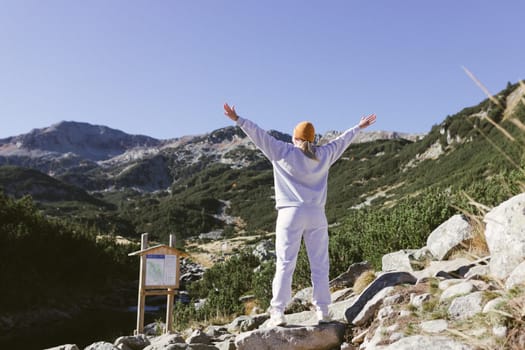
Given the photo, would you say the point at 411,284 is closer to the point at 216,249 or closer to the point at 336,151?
the point at 336,151

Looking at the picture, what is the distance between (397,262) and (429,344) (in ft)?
14.4

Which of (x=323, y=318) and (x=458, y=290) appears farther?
(x=323, y=318)

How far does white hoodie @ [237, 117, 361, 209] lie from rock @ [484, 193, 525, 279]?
1565mm

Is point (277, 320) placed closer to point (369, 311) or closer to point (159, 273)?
point (369, 311)

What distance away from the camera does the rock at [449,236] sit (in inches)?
259

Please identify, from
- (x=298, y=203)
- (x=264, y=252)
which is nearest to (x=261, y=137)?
(x=298, y=203)

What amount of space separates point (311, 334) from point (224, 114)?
2287mm

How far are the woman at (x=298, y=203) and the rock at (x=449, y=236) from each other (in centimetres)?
301

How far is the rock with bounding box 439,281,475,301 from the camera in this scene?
3.79 meters

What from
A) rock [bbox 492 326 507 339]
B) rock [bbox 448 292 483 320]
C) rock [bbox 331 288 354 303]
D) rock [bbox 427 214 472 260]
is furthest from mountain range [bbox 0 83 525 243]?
rock [bbox 492 326 507 339]

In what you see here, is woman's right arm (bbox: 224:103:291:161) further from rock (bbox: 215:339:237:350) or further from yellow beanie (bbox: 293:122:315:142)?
rock (bbox: 215:339:237:350)

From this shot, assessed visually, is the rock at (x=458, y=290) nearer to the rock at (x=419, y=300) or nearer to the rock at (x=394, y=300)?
the rock at (x=419, y=300)

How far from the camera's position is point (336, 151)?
15.7 ft

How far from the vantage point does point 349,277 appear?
26.8ft
